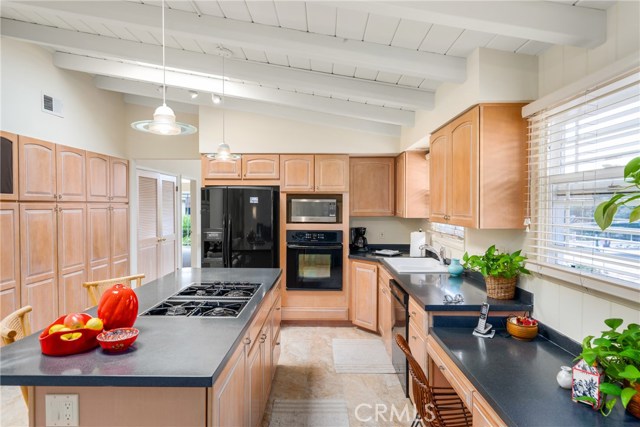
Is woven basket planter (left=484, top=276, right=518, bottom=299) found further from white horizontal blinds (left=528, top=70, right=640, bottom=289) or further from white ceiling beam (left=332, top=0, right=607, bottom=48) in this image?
white ceiling beam (left=332, top=0, right=607, bottom=48)

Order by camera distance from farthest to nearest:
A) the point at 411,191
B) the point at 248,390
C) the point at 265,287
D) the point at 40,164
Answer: the point at 411,191
the point at 40,164
the point at 265,287
the point at 248,390

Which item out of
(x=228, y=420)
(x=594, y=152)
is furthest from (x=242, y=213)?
(x=594, y=152)

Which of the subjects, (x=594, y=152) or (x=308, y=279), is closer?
(x=594, y=152)

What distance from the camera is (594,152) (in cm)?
154

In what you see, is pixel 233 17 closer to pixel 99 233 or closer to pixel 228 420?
pixel 228 420

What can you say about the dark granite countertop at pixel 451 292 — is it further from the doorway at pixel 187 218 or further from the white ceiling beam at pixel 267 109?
the doorway at pixel 187 218

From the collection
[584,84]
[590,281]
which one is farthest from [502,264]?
[584,84]

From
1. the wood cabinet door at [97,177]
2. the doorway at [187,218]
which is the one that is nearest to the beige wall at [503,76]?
the wood cabinet door at [97,177]

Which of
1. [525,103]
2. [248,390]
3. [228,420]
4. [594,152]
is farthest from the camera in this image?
[525,103]

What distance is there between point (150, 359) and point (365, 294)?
2830 mm

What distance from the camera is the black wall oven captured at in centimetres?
394

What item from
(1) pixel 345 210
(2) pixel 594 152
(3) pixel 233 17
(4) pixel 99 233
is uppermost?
(3) pixel 233 17

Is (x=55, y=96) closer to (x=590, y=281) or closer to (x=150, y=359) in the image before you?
(x=150, y=359)

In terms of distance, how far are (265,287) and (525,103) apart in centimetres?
205
